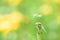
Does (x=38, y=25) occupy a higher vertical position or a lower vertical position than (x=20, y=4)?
lower

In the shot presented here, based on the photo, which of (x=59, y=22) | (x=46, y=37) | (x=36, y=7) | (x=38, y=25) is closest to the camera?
(x=38, y=25)

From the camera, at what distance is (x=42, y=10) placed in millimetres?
1877

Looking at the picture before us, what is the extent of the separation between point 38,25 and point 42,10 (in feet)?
2.11

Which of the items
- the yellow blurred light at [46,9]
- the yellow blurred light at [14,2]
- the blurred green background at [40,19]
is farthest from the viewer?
the yellow blurred light at [14,2]

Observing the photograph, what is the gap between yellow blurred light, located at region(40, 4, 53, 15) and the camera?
72.7 inches

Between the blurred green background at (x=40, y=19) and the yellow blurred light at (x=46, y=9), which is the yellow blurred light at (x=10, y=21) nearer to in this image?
the blurred green background at (x=40, y=19)

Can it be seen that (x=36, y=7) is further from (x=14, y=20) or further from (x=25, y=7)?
(x=14, y=20)

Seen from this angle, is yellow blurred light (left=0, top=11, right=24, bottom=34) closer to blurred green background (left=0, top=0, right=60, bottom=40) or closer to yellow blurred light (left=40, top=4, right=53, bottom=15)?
blurred green background (left=0, top=0, right=60, bottom=40)

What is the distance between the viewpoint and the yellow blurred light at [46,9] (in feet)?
6.06

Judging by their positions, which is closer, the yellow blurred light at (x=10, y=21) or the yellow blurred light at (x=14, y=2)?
the yellow blurred light at (x=10, y=21)

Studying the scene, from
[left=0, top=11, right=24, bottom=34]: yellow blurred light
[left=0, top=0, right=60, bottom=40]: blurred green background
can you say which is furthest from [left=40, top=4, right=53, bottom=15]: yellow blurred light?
[left=0, top=11, right=24, bottom=34]: yellow blurred light

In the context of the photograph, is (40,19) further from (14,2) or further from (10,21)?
(14,2)

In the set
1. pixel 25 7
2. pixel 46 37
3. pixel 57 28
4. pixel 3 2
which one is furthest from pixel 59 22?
pixel 3 2

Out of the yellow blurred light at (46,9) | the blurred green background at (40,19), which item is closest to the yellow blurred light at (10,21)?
the blurred green background at (40,19)
